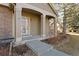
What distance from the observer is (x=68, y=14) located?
55.2 ft

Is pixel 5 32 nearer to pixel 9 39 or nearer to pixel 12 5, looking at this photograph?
pixel 9 39

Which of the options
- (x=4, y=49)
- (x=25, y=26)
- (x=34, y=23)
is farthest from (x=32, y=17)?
(x=4, y=49)

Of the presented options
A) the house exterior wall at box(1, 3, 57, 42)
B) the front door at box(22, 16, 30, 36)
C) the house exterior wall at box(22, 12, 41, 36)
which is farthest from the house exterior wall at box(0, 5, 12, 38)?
the house exterior wall at box(22, 12, 41, 36)

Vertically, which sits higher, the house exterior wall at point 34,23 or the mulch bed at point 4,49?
the house exterior wall at point 34,23

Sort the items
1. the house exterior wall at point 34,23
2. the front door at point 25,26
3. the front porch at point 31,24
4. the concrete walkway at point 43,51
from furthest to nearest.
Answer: the house exterior wall at point 34,23, the front door at point 25,26, the front porch at point 31,24, the concrete walkway at point 43,51

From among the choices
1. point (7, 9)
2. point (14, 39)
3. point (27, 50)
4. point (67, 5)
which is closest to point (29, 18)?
point (7, 9)

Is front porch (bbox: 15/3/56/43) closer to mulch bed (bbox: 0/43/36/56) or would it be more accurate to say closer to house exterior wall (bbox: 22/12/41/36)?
house exterior wall (bbox: 22/12/41/36)

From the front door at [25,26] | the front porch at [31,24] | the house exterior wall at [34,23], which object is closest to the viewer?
the front porch at [31,24]

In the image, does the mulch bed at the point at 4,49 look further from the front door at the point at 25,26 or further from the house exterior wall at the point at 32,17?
the front door at the point at 25,26

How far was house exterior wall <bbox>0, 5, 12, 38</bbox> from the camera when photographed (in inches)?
330

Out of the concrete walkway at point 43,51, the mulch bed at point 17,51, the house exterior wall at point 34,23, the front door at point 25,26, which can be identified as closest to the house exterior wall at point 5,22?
the mulch bed at point 17,51

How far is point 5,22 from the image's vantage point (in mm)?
8633

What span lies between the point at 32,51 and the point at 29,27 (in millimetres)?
4970

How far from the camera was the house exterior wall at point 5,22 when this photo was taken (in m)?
8.38
